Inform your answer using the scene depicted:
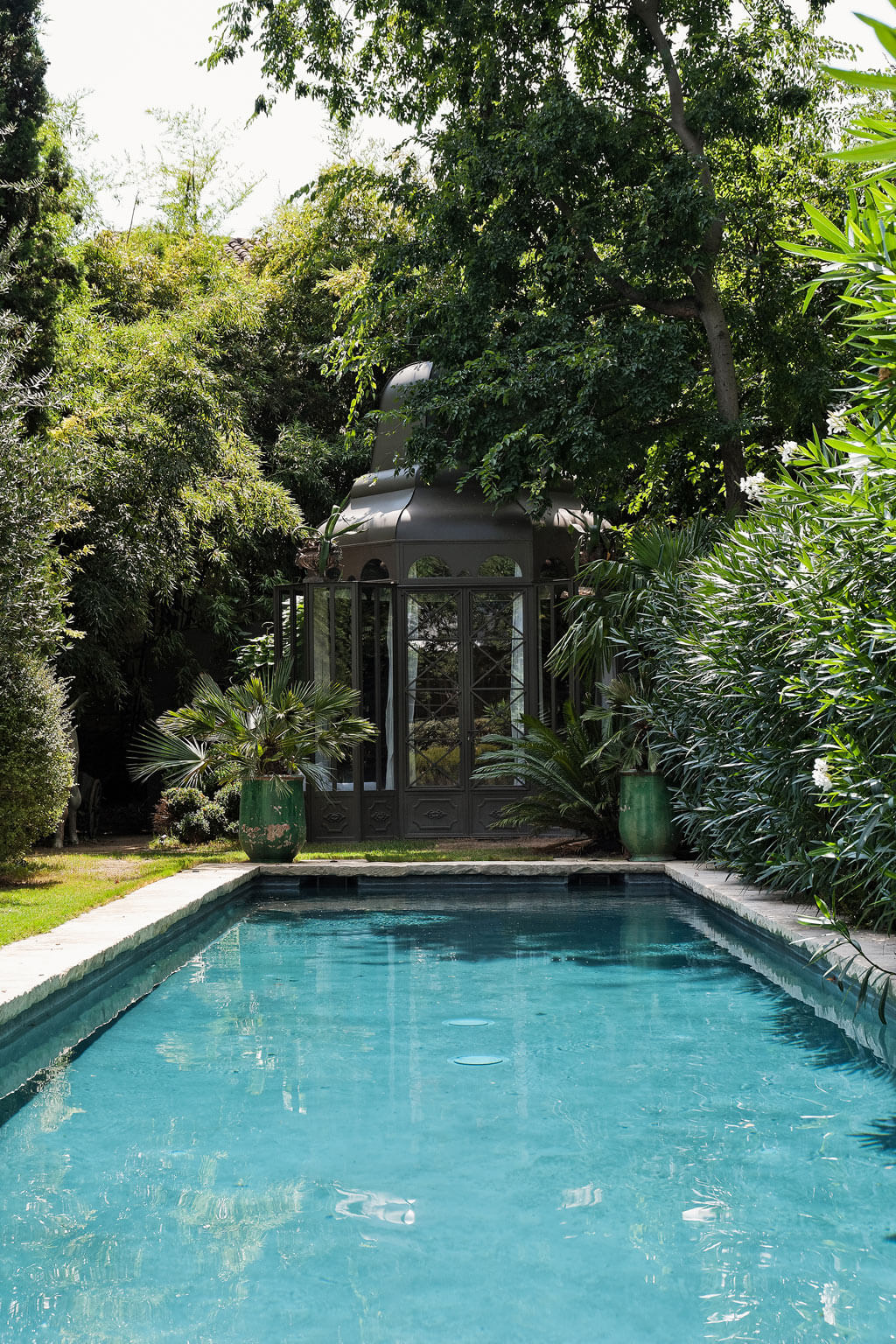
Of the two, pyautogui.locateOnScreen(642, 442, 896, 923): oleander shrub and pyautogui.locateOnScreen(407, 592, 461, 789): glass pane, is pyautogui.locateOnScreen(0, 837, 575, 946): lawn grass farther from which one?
pyautogui.locateOnScreen(642, 442, 896, 923): oleander shrub

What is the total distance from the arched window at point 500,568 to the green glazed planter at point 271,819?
3.13 meters

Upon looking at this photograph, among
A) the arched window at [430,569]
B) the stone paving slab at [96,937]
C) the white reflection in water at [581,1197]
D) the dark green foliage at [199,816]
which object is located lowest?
the white reflection in water at [581,1197]

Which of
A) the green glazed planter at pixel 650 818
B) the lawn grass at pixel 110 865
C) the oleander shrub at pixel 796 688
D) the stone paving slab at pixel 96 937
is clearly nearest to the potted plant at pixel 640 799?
the green glazed planter at pixel 650 818

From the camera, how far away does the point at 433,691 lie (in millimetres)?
11453

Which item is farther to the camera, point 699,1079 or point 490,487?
point 490,487

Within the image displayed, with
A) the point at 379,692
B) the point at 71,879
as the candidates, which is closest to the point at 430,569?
the point at 379,692

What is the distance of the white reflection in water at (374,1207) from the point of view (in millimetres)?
3037

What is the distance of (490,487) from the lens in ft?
35.1

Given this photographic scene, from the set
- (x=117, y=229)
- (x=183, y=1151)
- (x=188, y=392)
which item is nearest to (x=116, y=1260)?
(x=183, y=1151)

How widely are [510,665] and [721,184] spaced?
17.1 ft

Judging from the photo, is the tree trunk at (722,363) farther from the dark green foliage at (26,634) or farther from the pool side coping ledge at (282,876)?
the dark green foliage at (26,634)

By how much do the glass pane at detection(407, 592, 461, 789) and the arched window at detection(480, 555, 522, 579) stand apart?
42 centimetres

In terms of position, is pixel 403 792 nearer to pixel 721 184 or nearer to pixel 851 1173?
pixel 721 184

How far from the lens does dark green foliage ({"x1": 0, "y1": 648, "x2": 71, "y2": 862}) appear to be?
328 inches
